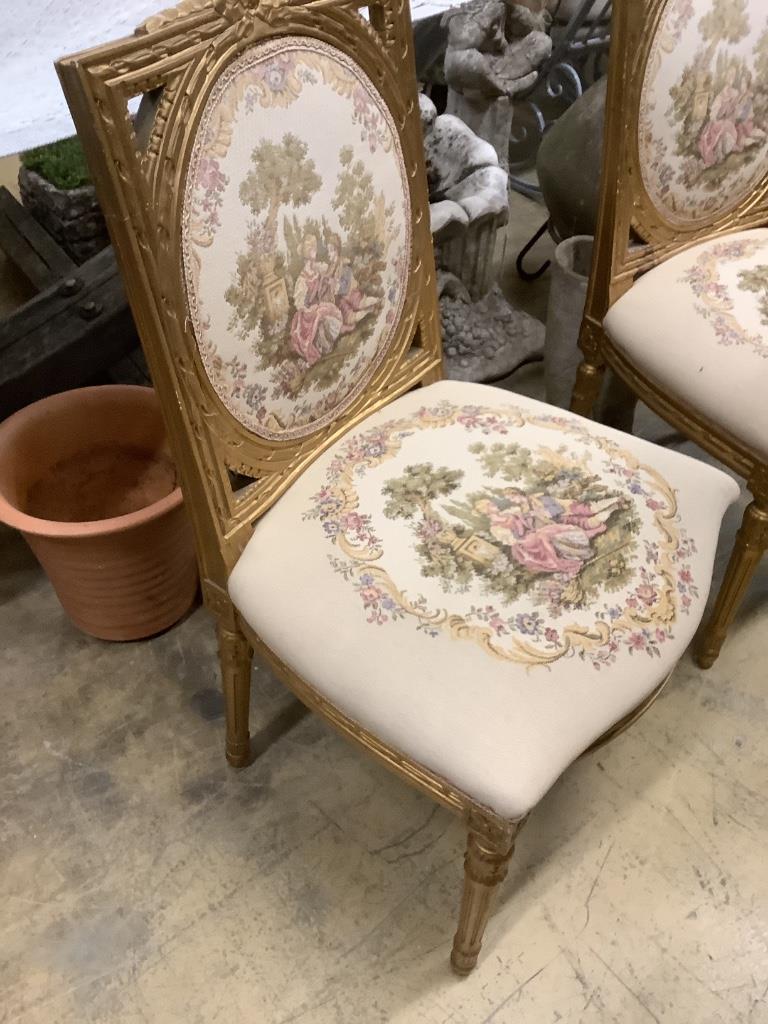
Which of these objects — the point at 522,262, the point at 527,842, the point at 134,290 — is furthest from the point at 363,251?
the point at 522,262

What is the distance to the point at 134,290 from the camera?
0.65 metres

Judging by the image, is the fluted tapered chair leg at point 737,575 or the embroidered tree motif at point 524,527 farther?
the fluted tapered chair leg at point 737,575

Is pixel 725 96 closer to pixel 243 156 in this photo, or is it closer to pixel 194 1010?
pixel 243 156

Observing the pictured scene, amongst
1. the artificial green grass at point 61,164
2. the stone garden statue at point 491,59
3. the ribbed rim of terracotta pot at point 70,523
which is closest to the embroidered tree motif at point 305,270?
the ribbed rim of terracotta pot at point 70,523

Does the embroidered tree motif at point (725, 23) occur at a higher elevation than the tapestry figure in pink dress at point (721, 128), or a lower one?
higher

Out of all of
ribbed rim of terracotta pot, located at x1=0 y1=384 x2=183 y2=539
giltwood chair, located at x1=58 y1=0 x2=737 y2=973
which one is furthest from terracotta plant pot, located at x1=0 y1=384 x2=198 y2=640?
giltwood chair, located at x1=58 y1=0 x2=737 y2=973

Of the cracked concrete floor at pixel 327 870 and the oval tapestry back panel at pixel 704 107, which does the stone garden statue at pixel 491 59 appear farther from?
the cracked concrete floor at pixel 327 870

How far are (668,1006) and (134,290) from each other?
930 mm

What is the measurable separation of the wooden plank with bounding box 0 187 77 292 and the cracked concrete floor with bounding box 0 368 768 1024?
782mm

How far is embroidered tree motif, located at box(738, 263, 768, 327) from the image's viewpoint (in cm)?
105

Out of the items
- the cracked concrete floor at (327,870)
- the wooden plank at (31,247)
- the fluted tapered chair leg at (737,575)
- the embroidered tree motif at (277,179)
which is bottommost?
the cracked concrete floor at (327,870)

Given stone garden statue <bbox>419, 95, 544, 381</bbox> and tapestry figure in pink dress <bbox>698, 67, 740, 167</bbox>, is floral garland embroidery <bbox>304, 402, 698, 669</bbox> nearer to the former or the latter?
tapestry figure in pink dress <bbox>698, 67, 740, 167</bbox>

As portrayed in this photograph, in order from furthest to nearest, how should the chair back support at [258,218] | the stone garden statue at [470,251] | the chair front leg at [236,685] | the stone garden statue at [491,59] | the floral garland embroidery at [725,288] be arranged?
1. the stone garden statue at [491,59]
2. the stone garden statue at [470,251]
3. the floral garland embroidery at [725,288]
4. the chair front leg at [236,685]
5. the chair back support at [258,218]

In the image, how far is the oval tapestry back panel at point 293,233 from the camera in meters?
0.67
